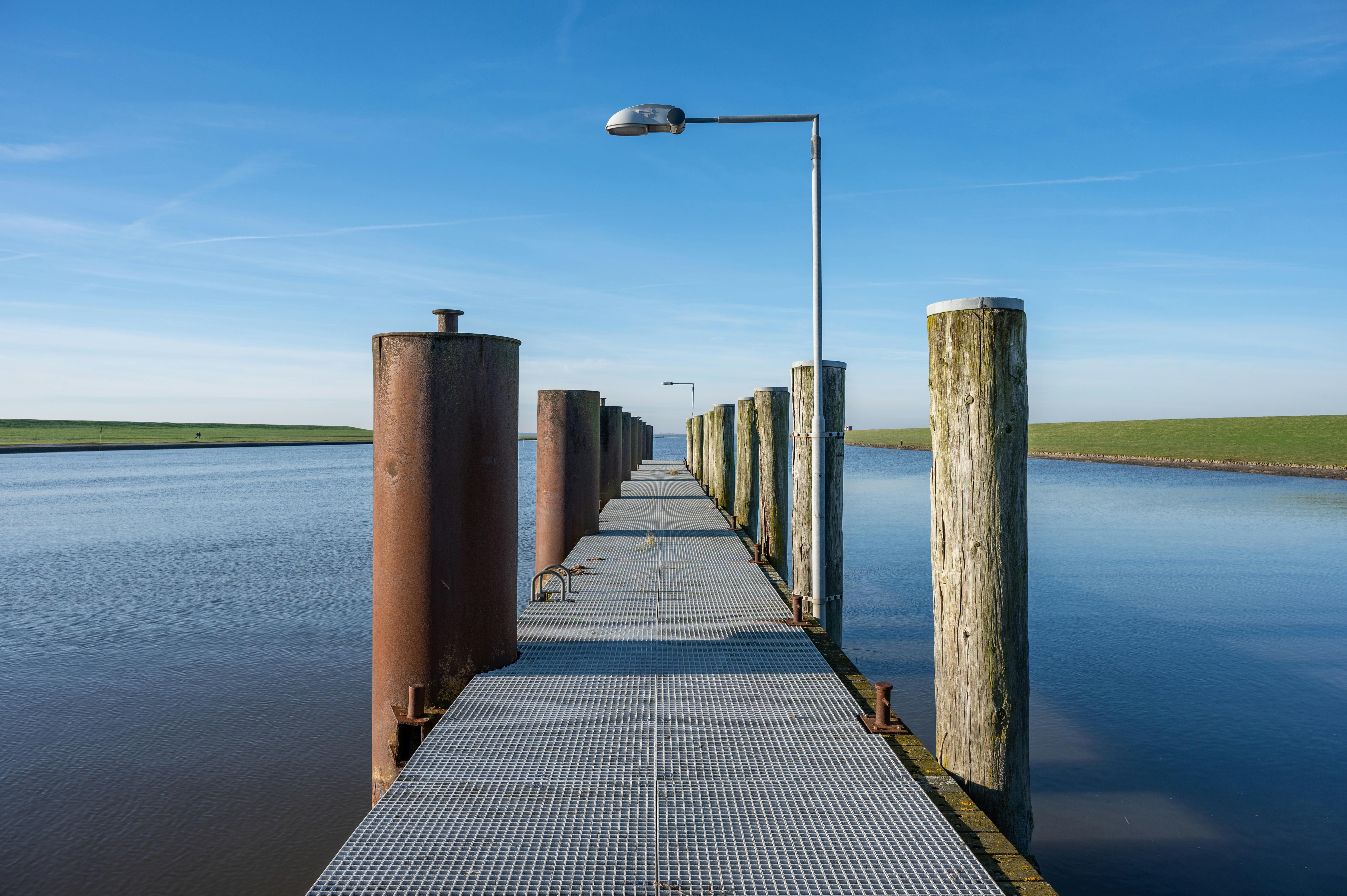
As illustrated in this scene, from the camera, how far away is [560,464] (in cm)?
1168

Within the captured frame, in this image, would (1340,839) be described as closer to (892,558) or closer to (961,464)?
(961,464)

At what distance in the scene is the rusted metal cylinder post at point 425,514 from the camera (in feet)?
16.4

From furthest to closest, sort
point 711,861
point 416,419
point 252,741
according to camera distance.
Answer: point 252,741 < point 416,419 < point 711,861

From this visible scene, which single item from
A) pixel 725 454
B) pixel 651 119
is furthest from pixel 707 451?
Result: pixel 651 119

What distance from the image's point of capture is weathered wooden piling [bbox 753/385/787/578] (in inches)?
443

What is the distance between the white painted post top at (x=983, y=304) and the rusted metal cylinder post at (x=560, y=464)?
801cm

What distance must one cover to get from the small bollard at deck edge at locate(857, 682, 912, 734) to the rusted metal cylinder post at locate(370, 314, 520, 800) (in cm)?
256

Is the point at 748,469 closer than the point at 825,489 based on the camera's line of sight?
No

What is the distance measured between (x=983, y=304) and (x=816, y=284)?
161 inches

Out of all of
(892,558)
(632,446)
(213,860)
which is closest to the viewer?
(213,860)

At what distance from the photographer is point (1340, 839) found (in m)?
6.18

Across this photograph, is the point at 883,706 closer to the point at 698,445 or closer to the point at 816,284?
the point at 816,284

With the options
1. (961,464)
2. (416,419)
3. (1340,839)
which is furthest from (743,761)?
(1340,839)

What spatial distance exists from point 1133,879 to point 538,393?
898cm
